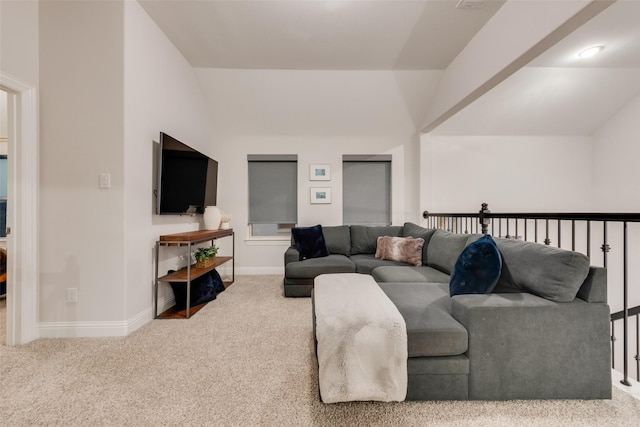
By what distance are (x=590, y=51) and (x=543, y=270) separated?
11.3 ft

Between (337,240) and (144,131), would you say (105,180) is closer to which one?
(144,131)

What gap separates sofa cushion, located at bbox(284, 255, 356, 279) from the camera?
125 inches

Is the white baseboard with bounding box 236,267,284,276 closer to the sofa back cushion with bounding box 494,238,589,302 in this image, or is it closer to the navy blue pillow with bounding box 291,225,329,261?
the navy blue pillow with bounding box 291,225,329,261

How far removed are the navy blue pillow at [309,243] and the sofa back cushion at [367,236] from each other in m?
0.50

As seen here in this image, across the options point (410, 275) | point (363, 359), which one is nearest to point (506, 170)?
point (410, 275)

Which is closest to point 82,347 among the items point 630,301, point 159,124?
point 159,124

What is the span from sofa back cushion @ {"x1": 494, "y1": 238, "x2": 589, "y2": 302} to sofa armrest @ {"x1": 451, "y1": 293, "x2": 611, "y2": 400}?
0.09 metres

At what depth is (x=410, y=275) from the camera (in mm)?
2561

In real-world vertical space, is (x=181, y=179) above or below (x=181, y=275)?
above

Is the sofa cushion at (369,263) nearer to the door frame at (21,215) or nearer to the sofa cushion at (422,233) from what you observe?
the sofa cushion at (422,233)

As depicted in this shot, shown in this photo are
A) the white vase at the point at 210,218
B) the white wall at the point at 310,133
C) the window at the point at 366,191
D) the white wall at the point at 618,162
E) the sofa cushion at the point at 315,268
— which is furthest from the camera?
the window at the point at 366,191

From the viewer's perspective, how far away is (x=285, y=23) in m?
2.62

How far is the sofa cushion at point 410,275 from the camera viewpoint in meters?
2.45

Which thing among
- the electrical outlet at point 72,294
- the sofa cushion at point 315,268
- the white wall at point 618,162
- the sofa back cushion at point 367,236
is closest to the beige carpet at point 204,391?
the electrical outlet at point 72,294
